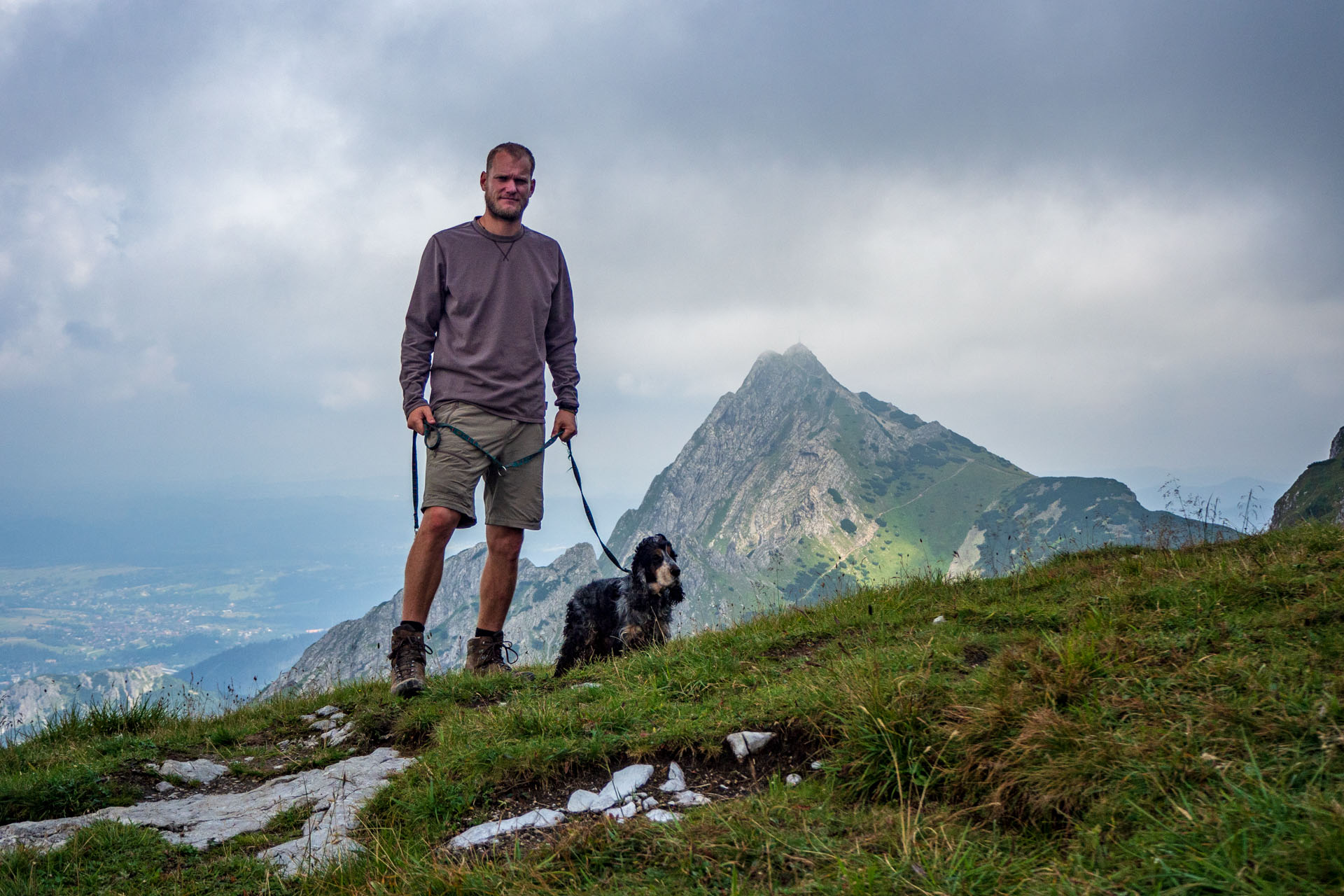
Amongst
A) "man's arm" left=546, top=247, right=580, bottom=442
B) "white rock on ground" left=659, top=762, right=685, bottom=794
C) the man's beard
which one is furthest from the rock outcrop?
"white rock on ground" left=659, top=762, right=685, bottom=794

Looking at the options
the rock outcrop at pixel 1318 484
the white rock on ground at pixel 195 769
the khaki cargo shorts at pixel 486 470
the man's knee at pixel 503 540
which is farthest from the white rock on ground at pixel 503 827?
the rock outcrop at pixel 1318 484

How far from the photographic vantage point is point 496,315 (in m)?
6.68

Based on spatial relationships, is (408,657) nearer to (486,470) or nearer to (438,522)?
(438,522)

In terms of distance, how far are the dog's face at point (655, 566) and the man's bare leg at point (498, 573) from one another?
61.4 inches

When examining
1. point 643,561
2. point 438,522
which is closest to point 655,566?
point 643,561

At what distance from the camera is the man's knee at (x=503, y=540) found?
686 centimetres

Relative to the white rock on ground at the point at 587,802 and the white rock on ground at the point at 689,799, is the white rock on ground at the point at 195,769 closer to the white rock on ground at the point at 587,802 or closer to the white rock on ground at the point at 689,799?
the white rock on ground at the point at 587,802

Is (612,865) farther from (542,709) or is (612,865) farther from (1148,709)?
(1148,709)

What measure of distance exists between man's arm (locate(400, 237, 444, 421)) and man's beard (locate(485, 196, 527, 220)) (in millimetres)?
606

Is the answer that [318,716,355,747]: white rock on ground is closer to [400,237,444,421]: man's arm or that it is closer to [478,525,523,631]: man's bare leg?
[478,525,523,631]: man's bare leg

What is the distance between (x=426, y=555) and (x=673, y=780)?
3.68 m

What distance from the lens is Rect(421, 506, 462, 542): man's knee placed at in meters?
6.39

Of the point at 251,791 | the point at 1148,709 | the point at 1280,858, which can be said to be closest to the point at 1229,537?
the point at 1148,709

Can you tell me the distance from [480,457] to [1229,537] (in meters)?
7.31
